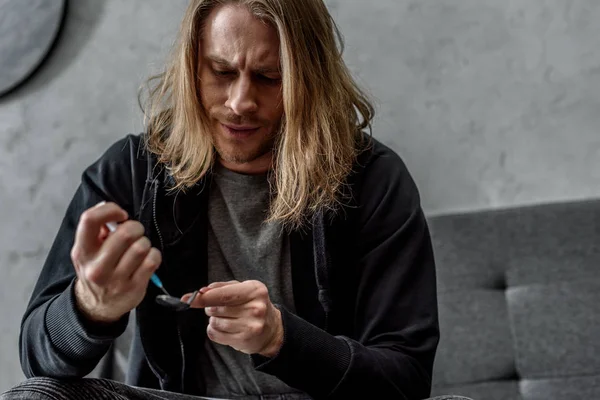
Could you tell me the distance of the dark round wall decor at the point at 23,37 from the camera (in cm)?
178

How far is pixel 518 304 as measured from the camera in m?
1.63

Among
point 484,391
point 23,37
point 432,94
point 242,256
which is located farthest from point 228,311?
point 23,37

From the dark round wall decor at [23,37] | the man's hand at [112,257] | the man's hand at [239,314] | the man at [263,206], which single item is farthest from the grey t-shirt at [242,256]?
the dark round wall decor at [23,37]

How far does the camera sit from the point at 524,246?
167cm

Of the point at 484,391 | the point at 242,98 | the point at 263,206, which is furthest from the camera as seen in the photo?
the point at 484,391

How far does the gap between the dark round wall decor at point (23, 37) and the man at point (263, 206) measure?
1.69ft

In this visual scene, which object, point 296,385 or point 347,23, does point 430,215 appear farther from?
point 296,385

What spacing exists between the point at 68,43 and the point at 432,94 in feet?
2.43

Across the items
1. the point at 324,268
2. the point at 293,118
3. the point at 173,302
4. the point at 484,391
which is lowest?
the point at 484,391

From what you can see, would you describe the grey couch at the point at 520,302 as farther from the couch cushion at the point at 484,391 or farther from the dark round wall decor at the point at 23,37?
the dark round wall decor at the point at 23,37

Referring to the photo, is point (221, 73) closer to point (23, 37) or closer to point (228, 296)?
point (228, 296)

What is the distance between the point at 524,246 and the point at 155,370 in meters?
0.75

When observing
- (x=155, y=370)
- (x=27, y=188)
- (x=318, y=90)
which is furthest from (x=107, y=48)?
(x=155, y=370)

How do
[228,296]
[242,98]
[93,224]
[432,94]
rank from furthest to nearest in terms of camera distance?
[432,94], [242,98], [228,296], [93,224]
